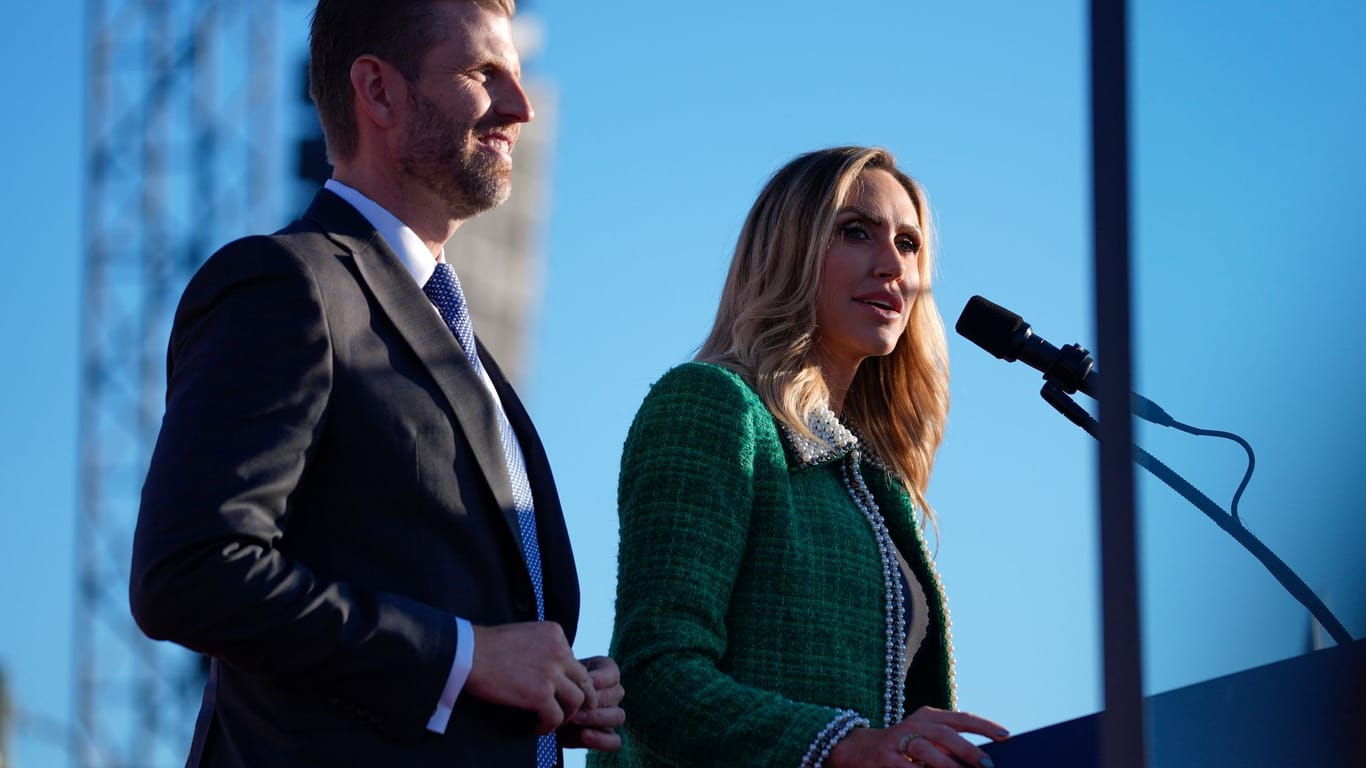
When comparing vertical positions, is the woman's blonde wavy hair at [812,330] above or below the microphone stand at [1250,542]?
above

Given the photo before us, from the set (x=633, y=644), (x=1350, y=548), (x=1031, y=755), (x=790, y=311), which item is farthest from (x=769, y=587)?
(x=1350, y=548)

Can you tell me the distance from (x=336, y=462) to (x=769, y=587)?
2.58 ft

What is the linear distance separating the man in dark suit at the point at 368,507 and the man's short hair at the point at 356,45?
4 cm

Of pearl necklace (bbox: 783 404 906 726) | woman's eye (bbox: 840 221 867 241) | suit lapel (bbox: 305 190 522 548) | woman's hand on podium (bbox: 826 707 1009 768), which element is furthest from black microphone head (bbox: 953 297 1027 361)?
suit lapel (bbox: 305 190 522 548)

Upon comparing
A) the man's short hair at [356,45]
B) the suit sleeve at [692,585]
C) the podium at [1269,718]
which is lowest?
the podium at [1269,718]

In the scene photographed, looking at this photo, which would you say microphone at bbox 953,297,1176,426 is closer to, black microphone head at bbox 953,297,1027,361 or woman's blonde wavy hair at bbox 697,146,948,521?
black microphone head at bbox 953,297,1027,361

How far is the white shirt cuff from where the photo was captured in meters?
1.99

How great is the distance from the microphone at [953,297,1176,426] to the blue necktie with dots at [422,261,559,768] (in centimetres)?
74

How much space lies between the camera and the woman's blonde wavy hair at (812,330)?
2.94 meters

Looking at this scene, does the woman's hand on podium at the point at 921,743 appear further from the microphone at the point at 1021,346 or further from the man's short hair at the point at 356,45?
the man's short hair at the point at 356,45

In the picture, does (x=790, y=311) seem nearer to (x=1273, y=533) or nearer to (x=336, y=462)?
(x=336, y=462)

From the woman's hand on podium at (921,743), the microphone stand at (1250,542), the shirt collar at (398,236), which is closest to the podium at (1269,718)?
the microphone stand at (1250,542)

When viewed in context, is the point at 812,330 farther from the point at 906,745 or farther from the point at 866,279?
the point at 906,745

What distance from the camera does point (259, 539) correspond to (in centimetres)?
192
